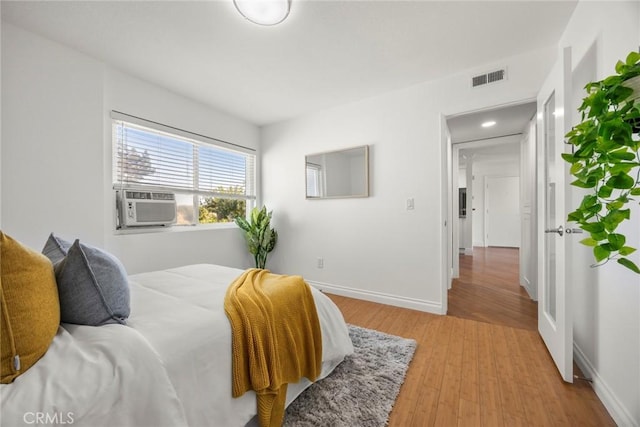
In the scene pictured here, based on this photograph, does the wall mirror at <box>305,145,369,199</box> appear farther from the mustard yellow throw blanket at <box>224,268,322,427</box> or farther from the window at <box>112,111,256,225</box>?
the mustard yellow throw blanket at <box>224,268,322,427</box>

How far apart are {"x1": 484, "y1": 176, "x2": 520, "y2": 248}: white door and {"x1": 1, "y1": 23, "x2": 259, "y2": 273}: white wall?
308 inches

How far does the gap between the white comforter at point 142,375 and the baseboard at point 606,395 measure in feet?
5.07

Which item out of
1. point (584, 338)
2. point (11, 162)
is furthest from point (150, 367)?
point (584, 338)

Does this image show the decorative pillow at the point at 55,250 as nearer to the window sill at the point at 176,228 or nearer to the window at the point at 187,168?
the window sill at the point at 176,228

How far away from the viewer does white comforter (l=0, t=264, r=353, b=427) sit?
0.70 meters

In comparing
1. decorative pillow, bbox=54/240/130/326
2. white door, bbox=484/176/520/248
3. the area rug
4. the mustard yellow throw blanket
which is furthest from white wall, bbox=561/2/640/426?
white door, bbox=484/176/520/248

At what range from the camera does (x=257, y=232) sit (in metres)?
3.58

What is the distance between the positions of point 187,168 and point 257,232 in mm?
1173

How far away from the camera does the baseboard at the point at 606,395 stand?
1.20 m

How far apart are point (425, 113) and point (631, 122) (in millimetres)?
2158

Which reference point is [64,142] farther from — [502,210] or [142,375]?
[502,210]

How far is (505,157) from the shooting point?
6102mm

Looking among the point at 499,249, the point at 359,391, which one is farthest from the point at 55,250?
the point at 499,249

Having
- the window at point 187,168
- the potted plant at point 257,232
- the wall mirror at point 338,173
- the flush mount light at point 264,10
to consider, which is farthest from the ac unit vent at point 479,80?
the window at point 187,168
